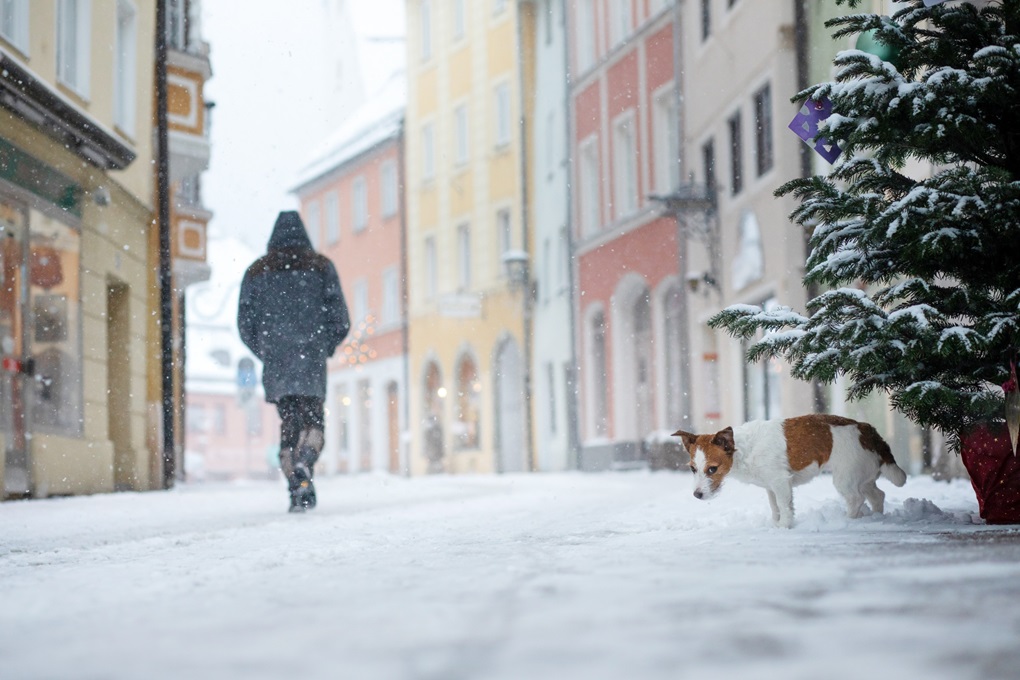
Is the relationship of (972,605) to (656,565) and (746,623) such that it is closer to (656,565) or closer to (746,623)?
(746,623)

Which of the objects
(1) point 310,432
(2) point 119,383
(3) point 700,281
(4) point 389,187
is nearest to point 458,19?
(4) point 389,187

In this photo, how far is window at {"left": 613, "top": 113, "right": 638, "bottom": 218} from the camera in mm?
27484

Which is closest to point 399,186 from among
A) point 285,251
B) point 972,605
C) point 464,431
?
point 464,431

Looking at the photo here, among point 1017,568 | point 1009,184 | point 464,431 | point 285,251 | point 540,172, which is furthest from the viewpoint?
point 464,431

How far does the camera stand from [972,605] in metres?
3.18

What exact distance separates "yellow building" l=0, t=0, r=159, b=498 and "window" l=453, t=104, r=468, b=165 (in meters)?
18.7

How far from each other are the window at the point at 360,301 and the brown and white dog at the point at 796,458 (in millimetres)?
37528

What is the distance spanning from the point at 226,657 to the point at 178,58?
1802 centimetres

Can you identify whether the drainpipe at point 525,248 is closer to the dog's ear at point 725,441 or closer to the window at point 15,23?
the window at point 15,23

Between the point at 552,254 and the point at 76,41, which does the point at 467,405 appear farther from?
the point at 76,41

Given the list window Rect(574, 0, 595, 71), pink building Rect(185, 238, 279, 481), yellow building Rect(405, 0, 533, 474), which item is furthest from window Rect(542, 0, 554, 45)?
pink building Rect(185, 238, 279, 481)

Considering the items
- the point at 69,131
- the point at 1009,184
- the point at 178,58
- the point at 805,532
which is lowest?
the point at 805,532

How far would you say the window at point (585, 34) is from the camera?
29.9m

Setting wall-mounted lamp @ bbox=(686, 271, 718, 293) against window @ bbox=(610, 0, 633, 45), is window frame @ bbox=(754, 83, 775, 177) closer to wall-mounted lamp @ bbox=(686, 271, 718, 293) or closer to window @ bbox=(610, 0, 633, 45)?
wall-mounted lamp @ bbox=(686, 271, 718, 293)
